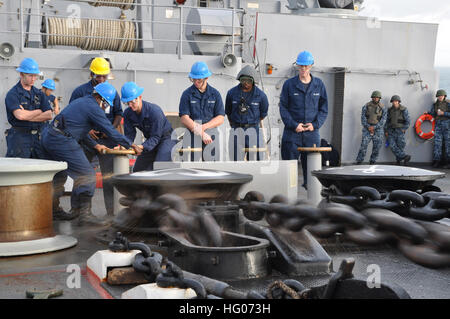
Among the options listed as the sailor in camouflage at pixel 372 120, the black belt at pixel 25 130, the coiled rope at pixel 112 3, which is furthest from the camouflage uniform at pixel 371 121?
the black belt at pixel 25 130

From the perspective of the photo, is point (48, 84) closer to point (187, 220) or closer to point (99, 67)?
point (99, 67)

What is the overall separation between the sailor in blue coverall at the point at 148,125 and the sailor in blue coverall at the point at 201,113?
0.32 metres

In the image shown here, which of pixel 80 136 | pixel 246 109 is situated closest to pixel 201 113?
pixel 246 109

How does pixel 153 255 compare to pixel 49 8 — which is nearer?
pixel 153 255

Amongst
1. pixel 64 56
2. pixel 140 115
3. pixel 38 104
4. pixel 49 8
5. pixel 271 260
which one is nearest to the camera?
pixel 271 260

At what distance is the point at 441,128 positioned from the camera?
42.1ft

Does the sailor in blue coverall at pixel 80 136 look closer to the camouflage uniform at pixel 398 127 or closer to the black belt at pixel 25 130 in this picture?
the black belt at pixel 25 130

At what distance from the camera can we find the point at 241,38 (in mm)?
11500

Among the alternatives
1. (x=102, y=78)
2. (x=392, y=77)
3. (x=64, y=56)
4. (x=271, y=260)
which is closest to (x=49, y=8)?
(x=64, y=56)

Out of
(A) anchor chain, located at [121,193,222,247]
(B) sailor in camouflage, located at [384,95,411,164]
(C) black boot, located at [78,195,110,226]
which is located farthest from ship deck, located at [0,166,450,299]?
(B) sailor in camouflage, located at [384,95,411,164]

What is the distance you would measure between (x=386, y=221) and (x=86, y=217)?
3.80 meters

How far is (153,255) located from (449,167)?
38.2 ft
